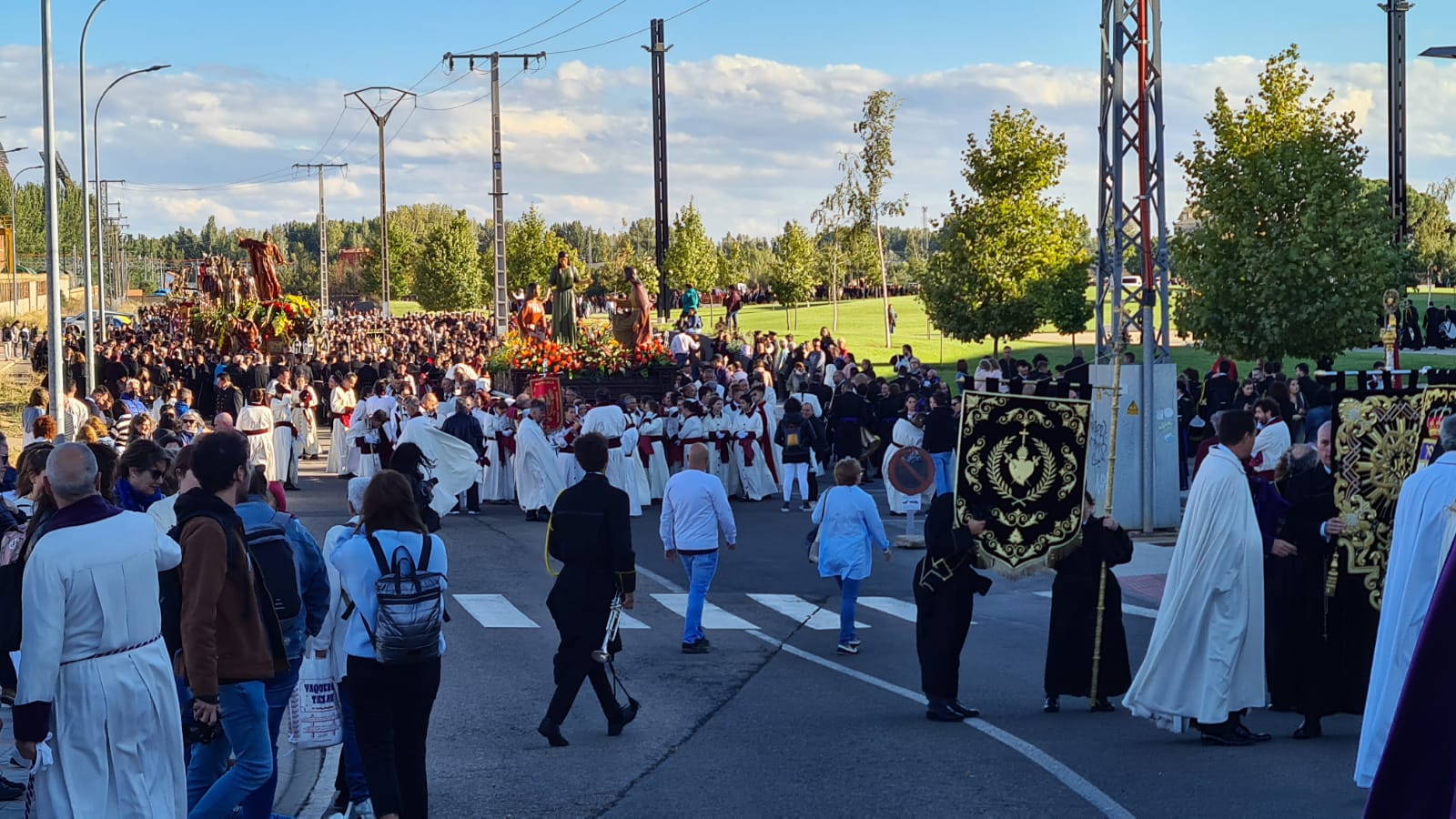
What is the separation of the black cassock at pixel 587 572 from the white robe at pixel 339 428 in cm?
1841

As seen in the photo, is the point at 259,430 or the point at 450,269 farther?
the point at 450,269

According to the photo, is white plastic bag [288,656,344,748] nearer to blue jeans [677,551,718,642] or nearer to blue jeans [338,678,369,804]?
blue jeans [338,678,369,804]

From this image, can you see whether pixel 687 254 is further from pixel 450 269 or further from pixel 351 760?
pixel 351 760

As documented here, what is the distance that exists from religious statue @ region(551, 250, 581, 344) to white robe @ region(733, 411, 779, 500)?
11778 mm

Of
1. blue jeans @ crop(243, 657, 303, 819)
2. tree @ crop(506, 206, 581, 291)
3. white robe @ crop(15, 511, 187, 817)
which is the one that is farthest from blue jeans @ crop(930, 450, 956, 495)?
tree @ crop(506, 206, 581, 291)

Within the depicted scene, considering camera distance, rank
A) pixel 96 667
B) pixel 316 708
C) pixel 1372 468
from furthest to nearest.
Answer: pixel 1372 468, pixel 316 708, pixel 96 667

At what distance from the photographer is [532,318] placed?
37594 mm

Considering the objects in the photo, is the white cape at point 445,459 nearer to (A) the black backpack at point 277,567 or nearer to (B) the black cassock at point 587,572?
(B) the black cassock at point 587,572

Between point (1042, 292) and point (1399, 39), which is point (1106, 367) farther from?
point (1042, 292)

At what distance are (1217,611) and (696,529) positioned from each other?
448 centimetres

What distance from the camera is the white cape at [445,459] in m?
20.2

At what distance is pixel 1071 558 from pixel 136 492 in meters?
5.80

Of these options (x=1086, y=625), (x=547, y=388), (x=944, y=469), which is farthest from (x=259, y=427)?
(x=1086, y=625)

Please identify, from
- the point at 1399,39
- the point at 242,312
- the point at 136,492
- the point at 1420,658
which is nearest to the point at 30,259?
the point at 242,312
